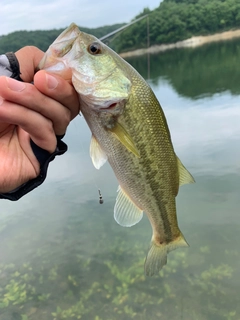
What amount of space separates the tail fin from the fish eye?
1380 mm

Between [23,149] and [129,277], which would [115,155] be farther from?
[129,277]

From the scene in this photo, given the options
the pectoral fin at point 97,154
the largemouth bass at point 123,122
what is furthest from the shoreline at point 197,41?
the pectoral fin at point 97,154

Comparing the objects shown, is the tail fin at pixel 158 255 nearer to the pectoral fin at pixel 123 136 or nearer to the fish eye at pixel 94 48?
the pectoral fin at pixel 123 136

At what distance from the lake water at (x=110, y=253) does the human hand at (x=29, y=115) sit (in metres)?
3.46

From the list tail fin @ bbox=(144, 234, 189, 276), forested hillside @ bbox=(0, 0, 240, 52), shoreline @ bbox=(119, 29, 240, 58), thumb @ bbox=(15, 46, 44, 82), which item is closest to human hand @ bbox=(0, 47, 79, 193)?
thumb @ bbox=(15, 46, 44, 82)

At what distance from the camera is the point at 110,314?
16.8ft

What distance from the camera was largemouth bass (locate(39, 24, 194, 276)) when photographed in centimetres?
169

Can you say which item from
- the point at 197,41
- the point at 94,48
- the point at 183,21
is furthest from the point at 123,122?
the point at 197,41

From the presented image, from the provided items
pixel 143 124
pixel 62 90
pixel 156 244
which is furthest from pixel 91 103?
pixel 156 244

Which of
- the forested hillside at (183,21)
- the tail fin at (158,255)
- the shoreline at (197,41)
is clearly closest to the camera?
the tail fin at (158,255)

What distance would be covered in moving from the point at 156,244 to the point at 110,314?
335 centimetres

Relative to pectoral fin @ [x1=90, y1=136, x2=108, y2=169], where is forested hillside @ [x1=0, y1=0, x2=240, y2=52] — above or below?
below

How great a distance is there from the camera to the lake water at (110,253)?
17.2 feet

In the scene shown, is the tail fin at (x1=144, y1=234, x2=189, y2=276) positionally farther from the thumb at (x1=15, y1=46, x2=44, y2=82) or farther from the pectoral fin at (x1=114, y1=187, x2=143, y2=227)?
the thumb at (x1=15, y1=46, x2=44, y2=82)
